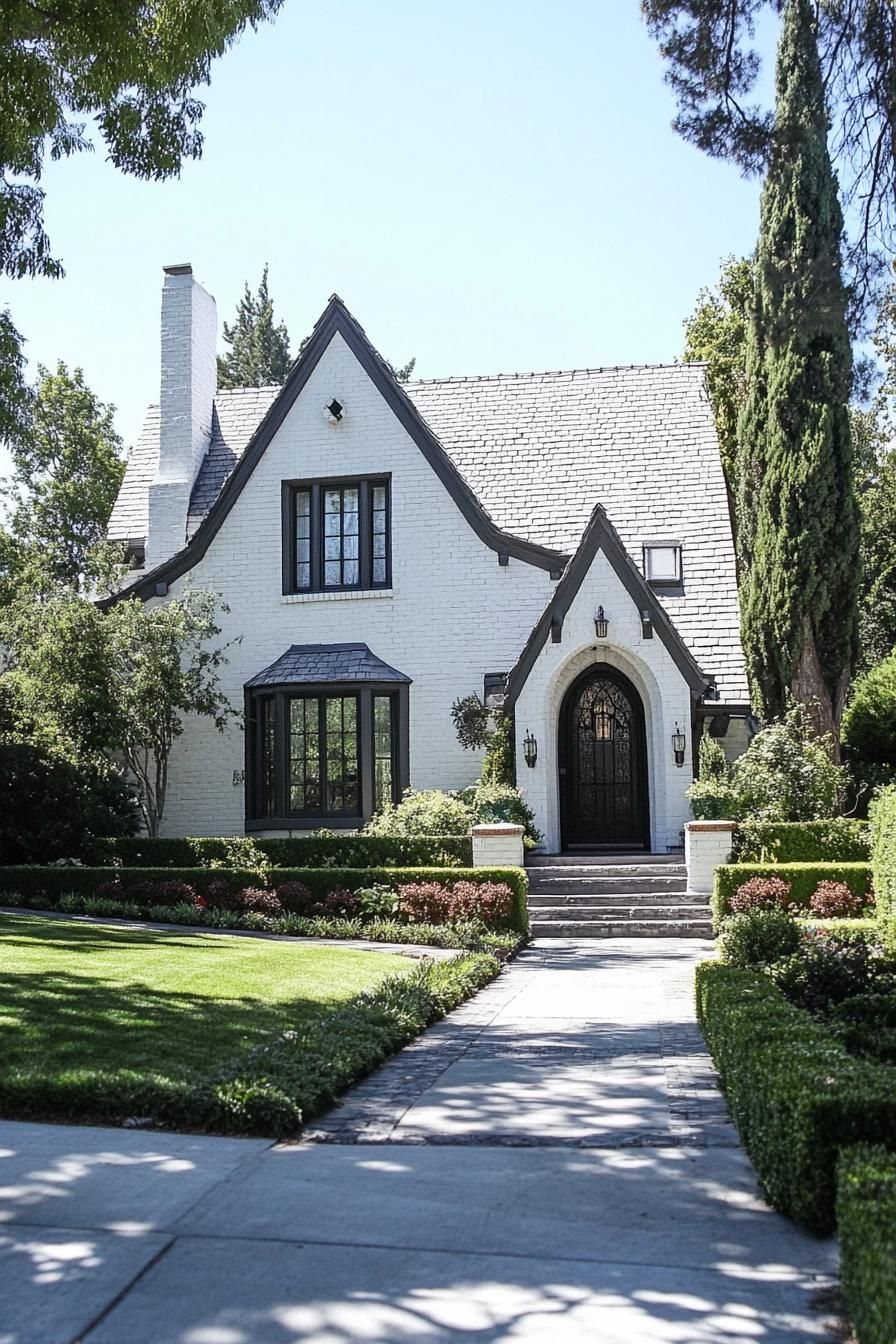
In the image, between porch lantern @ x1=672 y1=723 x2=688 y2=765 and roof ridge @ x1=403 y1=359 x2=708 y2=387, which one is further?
roof ridge @ x1=403 y1=359 x2=708 y2=387

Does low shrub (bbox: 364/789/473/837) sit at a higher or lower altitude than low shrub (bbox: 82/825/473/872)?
higher

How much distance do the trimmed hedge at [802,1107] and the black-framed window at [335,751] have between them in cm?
1526

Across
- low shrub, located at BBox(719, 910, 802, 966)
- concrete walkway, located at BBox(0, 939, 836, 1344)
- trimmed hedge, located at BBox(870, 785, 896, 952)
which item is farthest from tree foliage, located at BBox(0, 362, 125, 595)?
concrete walkway, located at BBox(0, 939, 836, 1344)

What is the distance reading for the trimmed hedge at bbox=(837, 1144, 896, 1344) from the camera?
3596 millimetres

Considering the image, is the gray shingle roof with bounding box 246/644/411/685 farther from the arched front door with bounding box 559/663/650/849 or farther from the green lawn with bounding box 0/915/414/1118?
the green lawn with bounding box 0/915/414/1118

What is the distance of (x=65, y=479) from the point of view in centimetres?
4078

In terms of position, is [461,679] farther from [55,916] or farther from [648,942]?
[55,916]

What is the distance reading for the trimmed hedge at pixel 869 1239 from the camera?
11.8 ft

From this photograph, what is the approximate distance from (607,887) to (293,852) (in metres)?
4.47

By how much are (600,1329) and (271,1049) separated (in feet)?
13.6

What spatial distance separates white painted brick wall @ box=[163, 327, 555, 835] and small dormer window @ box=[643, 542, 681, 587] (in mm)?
1737

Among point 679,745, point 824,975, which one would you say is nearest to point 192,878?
point 679,745

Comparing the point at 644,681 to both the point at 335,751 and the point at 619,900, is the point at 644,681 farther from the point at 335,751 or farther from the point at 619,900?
the point at 335,751

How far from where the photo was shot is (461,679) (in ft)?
72.4
